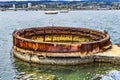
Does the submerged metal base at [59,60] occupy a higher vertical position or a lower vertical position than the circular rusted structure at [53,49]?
lower

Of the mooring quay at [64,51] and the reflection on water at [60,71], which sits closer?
the reflection on water at [60,71]

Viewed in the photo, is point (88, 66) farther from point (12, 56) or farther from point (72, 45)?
point (12, 56)

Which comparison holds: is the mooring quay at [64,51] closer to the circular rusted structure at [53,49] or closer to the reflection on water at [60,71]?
the circular rusted structure at [53,49]

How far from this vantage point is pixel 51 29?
46.9m

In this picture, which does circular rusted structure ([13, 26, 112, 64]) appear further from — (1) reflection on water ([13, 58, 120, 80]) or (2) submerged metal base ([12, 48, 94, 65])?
(1) reflection on water ([13, 58, 120, 80])

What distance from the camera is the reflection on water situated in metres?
30.5

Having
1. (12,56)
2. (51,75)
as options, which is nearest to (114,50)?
(51,75)

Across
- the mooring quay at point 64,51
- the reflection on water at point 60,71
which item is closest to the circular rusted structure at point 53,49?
the mooring quay at point 64,51

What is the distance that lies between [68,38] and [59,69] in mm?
12905

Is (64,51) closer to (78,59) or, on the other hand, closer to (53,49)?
(53,49)

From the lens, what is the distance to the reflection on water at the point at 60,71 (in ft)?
100

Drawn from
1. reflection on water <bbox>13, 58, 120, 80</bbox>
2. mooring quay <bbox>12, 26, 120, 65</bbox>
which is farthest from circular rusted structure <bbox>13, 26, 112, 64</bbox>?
reflection on water <bbox>13, 58, 120, 80</bbox>

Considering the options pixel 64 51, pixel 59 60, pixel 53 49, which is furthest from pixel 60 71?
pixel 53 49

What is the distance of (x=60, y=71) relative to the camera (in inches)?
1278
